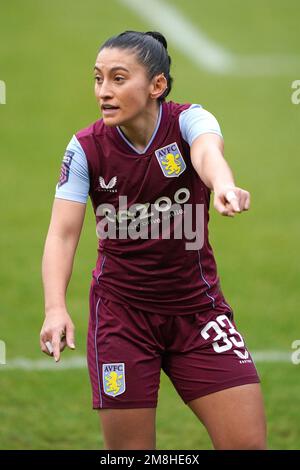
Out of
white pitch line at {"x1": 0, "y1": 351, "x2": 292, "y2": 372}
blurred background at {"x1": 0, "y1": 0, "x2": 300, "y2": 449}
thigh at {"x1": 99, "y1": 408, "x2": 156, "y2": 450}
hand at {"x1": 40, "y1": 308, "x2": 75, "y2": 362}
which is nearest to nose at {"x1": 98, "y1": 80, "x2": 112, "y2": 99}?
hand at {"x1": 40, "y1": 308, "x2": 75, "y2": 362}

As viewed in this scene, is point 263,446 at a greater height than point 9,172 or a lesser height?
lesser

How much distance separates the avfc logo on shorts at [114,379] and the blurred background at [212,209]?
216 cm

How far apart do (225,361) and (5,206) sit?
9.20m

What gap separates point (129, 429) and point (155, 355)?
43 cm

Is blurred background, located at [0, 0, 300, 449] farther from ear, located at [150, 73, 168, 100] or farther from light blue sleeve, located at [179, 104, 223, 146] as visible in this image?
ear, located at [150, 73, 168, 100]

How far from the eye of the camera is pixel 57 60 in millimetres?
21172

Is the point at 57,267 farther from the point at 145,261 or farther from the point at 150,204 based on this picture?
the point at 150,204

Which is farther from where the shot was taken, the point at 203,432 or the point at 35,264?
the point at 35,264

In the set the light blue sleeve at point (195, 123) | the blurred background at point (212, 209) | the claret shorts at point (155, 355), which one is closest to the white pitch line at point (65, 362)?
the blurred background at point (212, 209)

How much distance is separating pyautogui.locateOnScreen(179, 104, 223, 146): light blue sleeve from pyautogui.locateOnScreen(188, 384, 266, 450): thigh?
4.42 ft

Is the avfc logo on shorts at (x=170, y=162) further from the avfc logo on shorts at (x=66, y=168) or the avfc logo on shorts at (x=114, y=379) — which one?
the avfc logo on shorts at (x=114, y=379)

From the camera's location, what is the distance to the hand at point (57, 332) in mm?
6070
